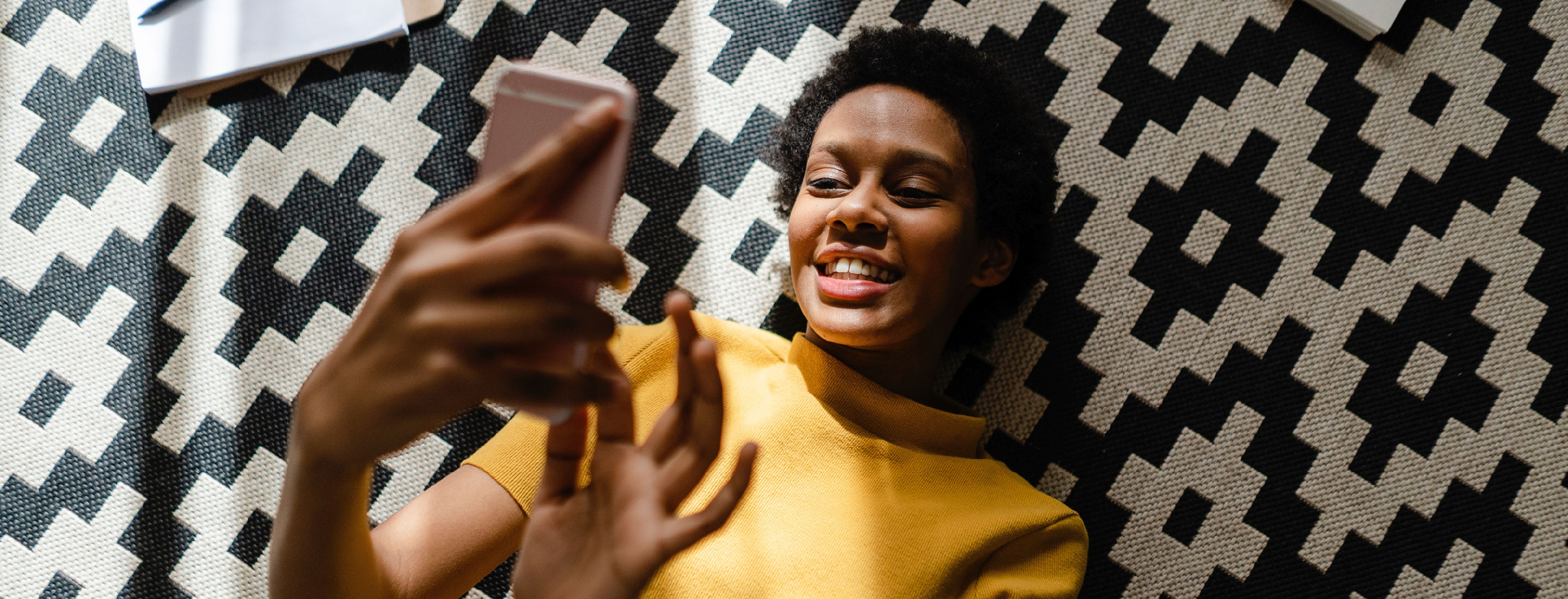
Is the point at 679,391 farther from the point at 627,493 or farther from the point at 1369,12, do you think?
the point at 1369,12

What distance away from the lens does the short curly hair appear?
2.82ft

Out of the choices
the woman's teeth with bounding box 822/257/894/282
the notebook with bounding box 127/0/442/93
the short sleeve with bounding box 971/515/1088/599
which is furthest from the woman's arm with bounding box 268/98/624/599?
the notebook with bounding box 127/0/442/93

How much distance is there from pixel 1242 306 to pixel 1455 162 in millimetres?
314

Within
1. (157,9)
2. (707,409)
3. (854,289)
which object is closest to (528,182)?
(707,409)

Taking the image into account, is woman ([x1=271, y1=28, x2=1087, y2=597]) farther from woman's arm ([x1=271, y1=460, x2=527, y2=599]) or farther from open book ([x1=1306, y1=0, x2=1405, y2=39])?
open book ([x1=1306, y1=0, x2=1405, y2=39])

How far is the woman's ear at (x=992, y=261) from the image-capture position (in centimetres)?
87

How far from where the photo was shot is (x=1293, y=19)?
1.03 m

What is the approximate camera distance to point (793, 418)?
0.81 m

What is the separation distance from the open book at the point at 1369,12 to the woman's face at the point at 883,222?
54 centimetres

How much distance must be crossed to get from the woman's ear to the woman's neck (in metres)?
0.09

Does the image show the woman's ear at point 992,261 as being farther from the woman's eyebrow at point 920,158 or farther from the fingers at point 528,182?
the fingers at point 528,182

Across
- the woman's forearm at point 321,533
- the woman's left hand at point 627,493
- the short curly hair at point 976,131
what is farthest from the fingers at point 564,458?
the short curly hair at point 976,131

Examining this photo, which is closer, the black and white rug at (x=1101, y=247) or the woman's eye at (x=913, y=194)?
the woman's eye at (x=913, y=194)

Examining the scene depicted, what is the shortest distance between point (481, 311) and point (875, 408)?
49 cm
